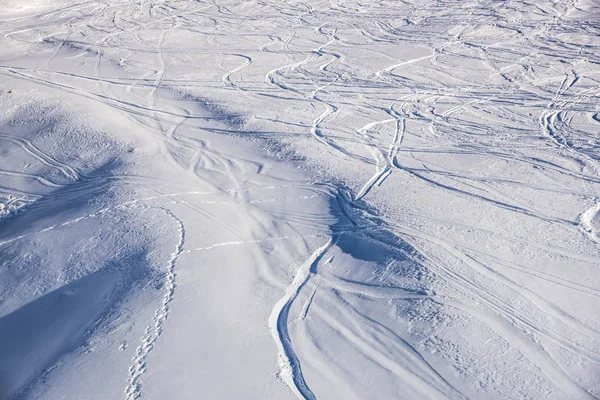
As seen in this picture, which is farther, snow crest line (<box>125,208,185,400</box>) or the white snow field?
the white snow field

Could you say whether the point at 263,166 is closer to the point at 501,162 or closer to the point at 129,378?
the point at 501,162

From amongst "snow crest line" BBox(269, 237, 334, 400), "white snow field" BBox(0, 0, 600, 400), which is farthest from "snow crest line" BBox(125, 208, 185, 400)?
"snow crest line" BBox(269, 237, 334, 400)

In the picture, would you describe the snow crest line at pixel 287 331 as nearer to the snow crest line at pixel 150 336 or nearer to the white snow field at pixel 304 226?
the white snow field at pixel 304 226

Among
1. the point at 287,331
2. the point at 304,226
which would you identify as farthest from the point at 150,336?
the point at 304,226

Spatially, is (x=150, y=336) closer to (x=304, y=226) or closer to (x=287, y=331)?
(x=287, y=331)

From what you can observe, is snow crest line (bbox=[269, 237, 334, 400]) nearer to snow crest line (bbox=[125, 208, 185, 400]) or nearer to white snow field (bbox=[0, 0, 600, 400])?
white snow field (bbox=[0, 0, 600, 400])

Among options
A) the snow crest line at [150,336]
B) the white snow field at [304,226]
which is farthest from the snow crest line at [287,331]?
the snow crest line at [150,336]

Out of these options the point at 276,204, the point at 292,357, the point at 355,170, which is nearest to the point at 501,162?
the point at 355,170

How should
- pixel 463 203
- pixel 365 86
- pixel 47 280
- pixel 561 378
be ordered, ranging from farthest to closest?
pixel 365 86, pixel 463 203, pixel 47 280, pixel 561 378

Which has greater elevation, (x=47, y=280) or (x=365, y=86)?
(x=365, y=86)
